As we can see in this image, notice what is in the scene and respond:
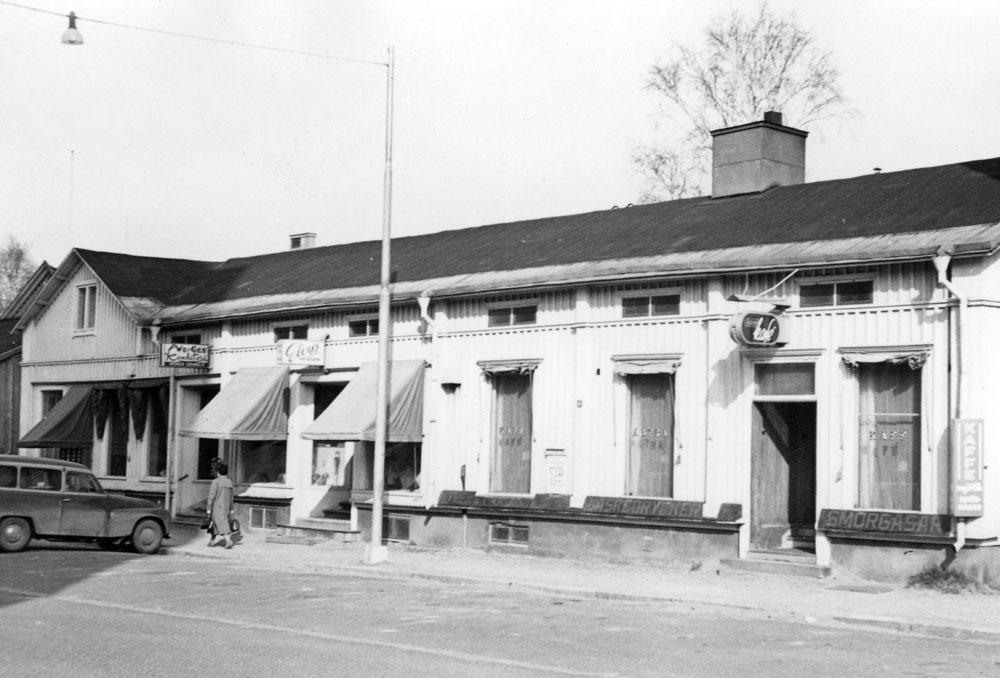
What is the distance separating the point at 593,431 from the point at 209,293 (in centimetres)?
1382

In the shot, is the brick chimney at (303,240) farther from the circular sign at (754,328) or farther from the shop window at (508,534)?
the circular sign at (754,328)

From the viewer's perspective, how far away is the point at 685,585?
19.0m

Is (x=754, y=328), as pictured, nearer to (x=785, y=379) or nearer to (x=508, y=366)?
(x=785, y=379)

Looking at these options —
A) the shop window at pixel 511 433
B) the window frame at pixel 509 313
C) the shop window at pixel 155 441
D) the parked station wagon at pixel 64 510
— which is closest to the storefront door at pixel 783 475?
the shop window at pixel 511 433

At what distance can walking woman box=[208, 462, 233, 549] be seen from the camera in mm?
25422

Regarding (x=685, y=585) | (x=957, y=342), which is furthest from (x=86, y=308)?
(x=957, y=342)

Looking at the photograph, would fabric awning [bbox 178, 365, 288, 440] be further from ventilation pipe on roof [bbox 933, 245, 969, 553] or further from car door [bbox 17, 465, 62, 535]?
ventilation pipe on roof [bbox 933, 245, 969, 553]

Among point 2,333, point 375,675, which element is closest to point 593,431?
point 375,675

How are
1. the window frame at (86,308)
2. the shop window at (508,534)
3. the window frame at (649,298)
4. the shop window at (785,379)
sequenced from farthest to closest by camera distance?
the window frame at (86,308) < the shop window at (508,534) < the window frame at (649,298) < the shop window at (785,379)

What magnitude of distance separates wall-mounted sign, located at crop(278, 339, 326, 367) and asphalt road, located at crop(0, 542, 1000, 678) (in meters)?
8.38

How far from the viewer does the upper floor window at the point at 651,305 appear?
21.6 m

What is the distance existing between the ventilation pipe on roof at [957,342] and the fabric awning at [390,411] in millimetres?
10392

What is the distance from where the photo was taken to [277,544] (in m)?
26.8

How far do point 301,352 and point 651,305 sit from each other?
28.0ft
